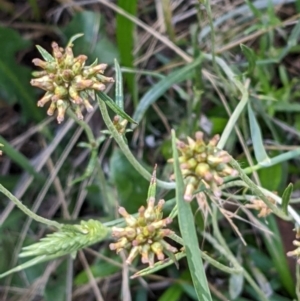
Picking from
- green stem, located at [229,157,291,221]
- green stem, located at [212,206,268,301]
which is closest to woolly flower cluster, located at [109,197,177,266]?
green stem, located at [229,157,291,221]

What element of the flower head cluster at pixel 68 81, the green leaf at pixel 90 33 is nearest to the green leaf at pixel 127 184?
the green leaf at pixel 90 33

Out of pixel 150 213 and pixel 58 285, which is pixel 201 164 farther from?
pixel 58 285

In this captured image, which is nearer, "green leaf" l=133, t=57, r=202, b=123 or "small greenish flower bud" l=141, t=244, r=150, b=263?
"small greenish flower bud" l=141, t=244, r=150, b=263

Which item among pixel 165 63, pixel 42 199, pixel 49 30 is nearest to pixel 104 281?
pixel 42 199

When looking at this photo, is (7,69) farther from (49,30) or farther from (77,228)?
(77,228)

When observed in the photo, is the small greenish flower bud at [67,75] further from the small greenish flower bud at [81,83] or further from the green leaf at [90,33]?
the green leaf at [90,33]

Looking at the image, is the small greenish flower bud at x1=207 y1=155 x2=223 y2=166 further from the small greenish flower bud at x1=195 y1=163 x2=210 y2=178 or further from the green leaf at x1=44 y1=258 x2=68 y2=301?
the green leaf at x1=44 y1=258 x2=68 y2=301
